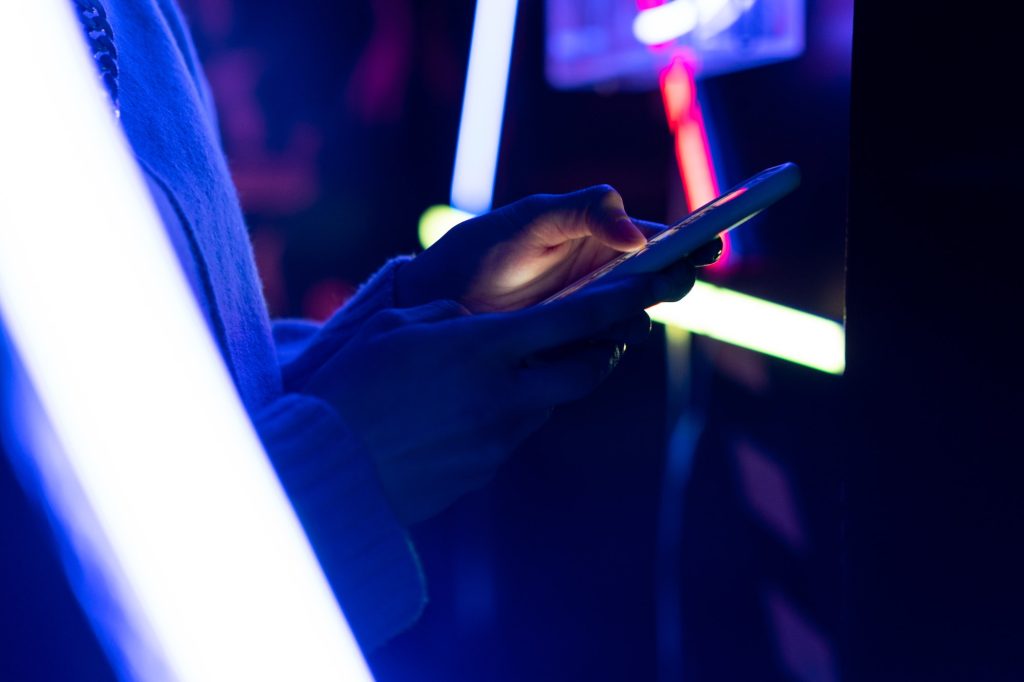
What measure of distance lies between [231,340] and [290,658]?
0.69 ft

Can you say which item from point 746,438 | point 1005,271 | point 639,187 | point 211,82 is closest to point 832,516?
point 746,438

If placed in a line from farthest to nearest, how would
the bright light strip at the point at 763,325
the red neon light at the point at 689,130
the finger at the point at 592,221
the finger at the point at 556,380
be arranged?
the red neon light at the point at 689,130 < the bright light strip at the point at 763,325 < the finger at the point at 592,221 < the finger at the point at 556,380

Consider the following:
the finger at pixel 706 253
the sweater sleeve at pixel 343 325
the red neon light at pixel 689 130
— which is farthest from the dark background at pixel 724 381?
the sweater sleeve at pixel 343 325

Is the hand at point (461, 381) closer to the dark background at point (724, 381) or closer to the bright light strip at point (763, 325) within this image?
the dark background at point (724, 381)

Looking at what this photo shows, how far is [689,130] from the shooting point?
1.08 metres

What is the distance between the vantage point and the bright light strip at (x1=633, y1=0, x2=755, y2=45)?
0.92 meters

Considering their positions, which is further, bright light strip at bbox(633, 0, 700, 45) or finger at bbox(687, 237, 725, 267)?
bright light strip at bbox(633, 0, 700, 45)

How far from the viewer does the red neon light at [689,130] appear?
41.1 inches

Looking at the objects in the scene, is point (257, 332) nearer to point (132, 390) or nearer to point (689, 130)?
point (132, 390)

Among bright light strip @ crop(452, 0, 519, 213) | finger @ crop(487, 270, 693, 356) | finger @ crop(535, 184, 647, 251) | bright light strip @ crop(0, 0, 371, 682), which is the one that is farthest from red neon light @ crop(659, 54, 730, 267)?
bright light strip @ crop(0, 0, 371, 682)

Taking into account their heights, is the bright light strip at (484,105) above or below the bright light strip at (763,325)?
above

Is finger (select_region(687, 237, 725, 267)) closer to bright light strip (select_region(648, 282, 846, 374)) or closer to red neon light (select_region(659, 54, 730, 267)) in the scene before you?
bright light strip (select_region(648, 282, 846, 374))

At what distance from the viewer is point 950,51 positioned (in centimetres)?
31

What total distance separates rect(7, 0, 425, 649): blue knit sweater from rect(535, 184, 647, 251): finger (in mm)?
154
